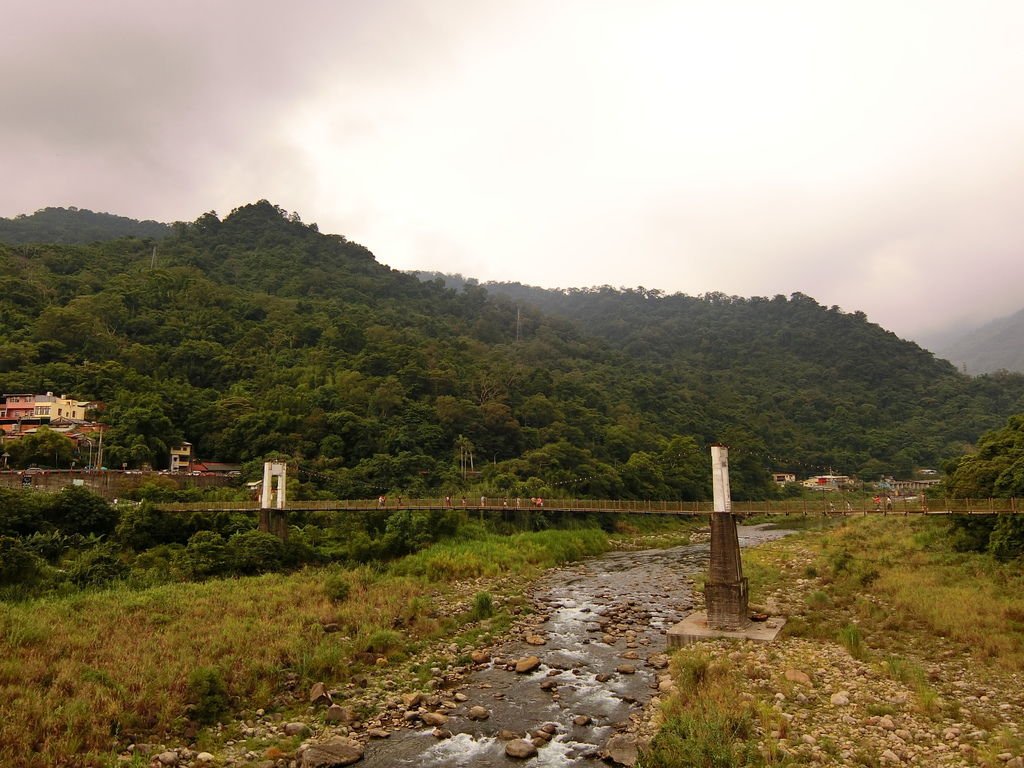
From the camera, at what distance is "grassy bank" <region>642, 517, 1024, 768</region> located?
10.3 meters

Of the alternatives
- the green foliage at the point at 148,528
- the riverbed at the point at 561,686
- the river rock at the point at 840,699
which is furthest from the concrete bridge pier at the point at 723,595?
the green foliage at the point at 148,528

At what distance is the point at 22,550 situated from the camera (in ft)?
65.3

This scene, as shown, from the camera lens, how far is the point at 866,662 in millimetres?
14719

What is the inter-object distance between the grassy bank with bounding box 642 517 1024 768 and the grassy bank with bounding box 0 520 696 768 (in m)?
8.00

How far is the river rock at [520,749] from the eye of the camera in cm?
1145

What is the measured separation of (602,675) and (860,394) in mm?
103159

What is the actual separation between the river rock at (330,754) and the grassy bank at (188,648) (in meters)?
2.05

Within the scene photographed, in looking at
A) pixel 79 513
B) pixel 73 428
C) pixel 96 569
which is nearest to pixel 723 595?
pixel 96 569

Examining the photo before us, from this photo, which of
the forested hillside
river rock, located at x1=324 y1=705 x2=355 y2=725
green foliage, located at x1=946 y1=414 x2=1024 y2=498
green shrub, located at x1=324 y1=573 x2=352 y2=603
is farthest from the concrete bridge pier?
the forested hillside

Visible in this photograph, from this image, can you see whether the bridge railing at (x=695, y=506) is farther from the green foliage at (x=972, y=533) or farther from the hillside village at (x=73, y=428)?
the hillside village at (x=73, y=428)

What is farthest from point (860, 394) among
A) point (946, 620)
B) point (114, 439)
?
point (114, 439)

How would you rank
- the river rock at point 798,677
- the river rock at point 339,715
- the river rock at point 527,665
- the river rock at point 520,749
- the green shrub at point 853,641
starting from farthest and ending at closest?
the river rock at point 527,665 → the green shrub at point 853,641 → the river rock at point 798,677 → the river rock at point 339,715 → the river rock at point 520,749

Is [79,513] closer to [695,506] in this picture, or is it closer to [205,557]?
[205,557]

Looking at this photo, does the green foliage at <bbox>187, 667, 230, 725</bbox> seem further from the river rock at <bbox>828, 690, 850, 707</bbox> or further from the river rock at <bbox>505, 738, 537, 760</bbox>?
the river rock at <bbox>828, 690, 850, 707</bbox>
